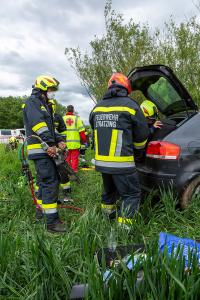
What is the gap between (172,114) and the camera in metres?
4.95

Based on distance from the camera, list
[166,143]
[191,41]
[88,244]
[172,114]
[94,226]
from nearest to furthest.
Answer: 1. [88,244]
2. [94,226]
3. [166,143]
4. [172,114]
5. [191,41]

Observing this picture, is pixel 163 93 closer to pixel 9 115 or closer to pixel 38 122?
pixel 38 122

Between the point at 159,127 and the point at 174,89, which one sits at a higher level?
the point at 174,89

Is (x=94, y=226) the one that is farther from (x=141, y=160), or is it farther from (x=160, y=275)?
(x=141, y=160)

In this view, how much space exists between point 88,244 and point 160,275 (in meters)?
0.69

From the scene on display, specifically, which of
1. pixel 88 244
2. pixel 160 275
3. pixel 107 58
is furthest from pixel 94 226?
pixel 107 58

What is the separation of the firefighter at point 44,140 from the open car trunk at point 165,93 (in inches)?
50.8

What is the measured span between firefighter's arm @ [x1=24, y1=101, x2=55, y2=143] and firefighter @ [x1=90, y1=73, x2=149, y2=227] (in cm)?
68

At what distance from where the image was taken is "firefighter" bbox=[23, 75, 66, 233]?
383 cm

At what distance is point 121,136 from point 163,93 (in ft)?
5.35

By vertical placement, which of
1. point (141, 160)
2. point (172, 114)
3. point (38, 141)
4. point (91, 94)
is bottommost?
point (141, 160)

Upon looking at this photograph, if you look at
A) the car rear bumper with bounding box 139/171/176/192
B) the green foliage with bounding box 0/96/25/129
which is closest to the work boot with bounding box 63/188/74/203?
the car rear bumper with bounding box 139/171/176/192

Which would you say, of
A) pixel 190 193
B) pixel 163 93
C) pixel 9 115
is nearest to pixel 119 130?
pixel 190 193

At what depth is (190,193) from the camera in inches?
147
